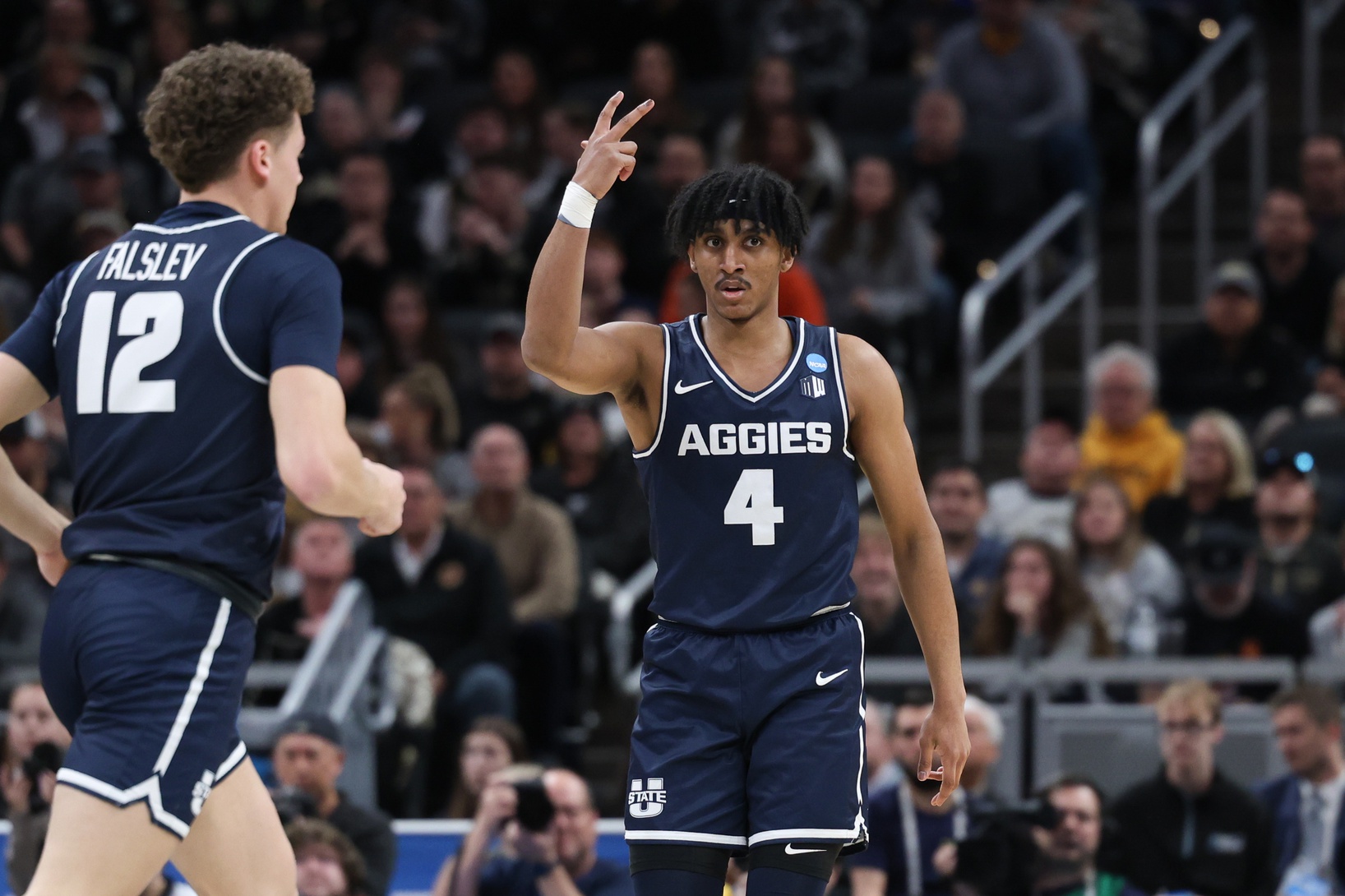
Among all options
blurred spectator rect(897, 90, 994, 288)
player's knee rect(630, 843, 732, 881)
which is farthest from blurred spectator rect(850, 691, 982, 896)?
blurred spectator rect(897, 90, 994, 288)

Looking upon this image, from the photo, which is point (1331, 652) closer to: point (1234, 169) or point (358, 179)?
point (1234, 169)

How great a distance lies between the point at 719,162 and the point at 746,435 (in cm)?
860

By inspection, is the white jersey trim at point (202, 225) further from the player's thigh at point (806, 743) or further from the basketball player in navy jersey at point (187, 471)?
the player's thigh at point (806, 743)

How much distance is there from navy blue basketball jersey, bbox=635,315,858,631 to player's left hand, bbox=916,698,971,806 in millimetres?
368

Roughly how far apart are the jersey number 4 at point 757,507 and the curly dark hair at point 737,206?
57 centimetres

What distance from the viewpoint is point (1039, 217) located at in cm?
1308

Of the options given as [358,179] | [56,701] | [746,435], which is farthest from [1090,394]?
[56,701]

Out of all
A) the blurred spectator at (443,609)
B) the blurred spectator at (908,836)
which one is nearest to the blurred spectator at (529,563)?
the blurred spectator at (443,609)

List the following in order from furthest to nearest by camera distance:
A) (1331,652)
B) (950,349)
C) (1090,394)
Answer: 1. (950,349)
2. (1090,394)
3. (1331,652)

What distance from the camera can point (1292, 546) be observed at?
32.1 feet

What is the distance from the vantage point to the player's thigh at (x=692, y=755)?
482 centimetres

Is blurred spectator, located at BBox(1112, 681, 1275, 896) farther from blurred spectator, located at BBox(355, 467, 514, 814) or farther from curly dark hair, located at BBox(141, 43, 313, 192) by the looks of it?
curly dark hair, located at BBox(141, 43, 313, 192)

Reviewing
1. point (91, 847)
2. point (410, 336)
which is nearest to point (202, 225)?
point (91, 847)

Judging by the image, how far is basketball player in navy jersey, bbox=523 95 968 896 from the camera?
15.7ft
